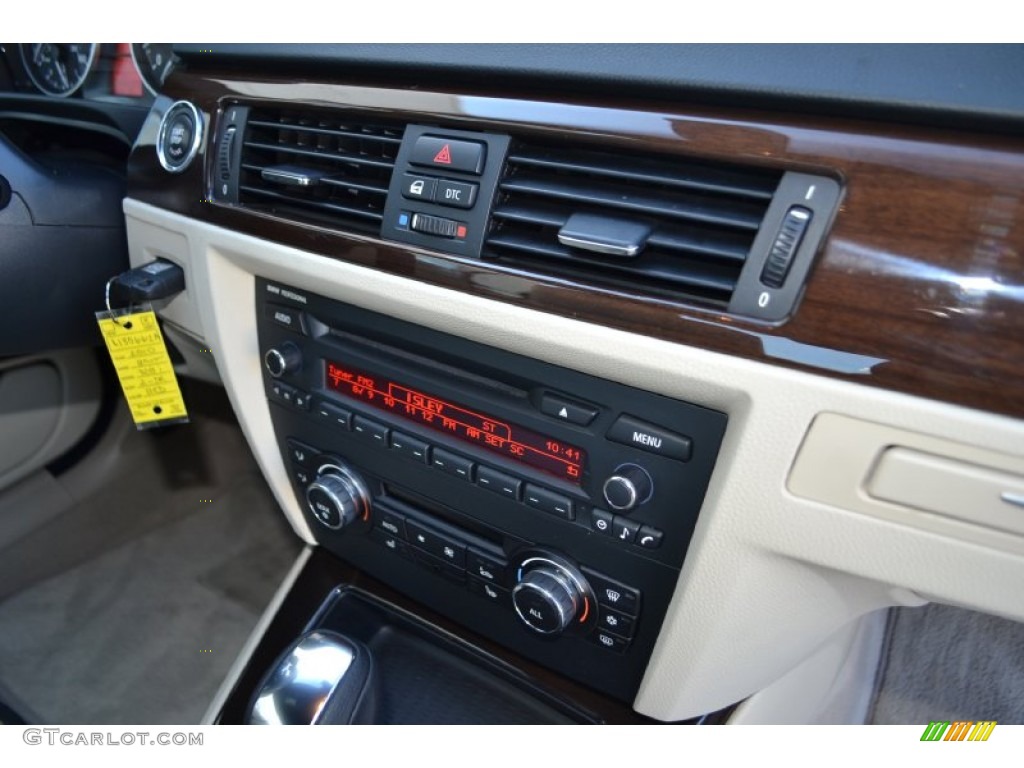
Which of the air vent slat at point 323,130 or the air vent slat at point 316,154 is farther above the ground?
the air vent slat at point 323,130

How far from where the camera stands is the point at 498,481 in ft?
2.44

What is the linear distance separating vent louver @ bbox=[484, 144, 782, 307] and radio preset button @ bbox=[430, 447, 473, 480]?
0.79ft

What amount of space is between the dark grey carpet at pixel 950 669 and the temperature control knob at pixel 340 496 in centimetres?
87

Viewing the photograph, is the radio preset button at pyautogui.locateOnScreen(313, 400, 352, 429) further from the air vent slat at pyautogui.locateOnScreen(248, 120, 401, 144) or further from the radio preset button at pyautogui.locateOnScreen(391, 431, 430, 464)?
the air vent slat at pyautogui.locateOnScreen(248, 120, 401, 144)

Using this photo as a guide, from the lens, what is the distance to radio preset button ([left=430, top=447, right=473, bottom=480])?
2.51ft

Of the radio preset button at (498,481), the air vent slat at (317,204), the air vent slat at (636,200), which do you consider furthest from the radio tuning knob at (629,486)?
the air vent slat at (317,204)

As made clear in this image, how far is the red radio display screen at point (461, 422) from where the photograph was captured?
69 cm

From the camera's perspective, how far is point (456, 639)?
95 centimetres

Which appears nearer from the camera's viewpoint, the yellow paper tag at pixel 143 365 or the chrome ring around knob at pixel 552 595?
the chrome ring around knob at pixel 552 595

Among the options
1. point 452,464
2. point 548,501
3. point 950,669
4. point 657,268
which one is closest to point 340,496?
point 452,464

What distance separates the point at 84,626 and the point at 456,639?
0.81 metres

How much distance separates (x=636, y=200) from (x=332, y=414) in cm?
48

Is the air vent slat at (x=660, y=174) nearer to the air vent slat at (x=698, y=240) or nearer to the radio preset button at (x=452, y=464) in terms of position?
the air vent slat at (x=698, y=240)

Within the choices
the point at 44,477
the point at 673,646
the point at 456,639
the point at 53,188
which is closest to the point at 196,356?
the point at 53,188
